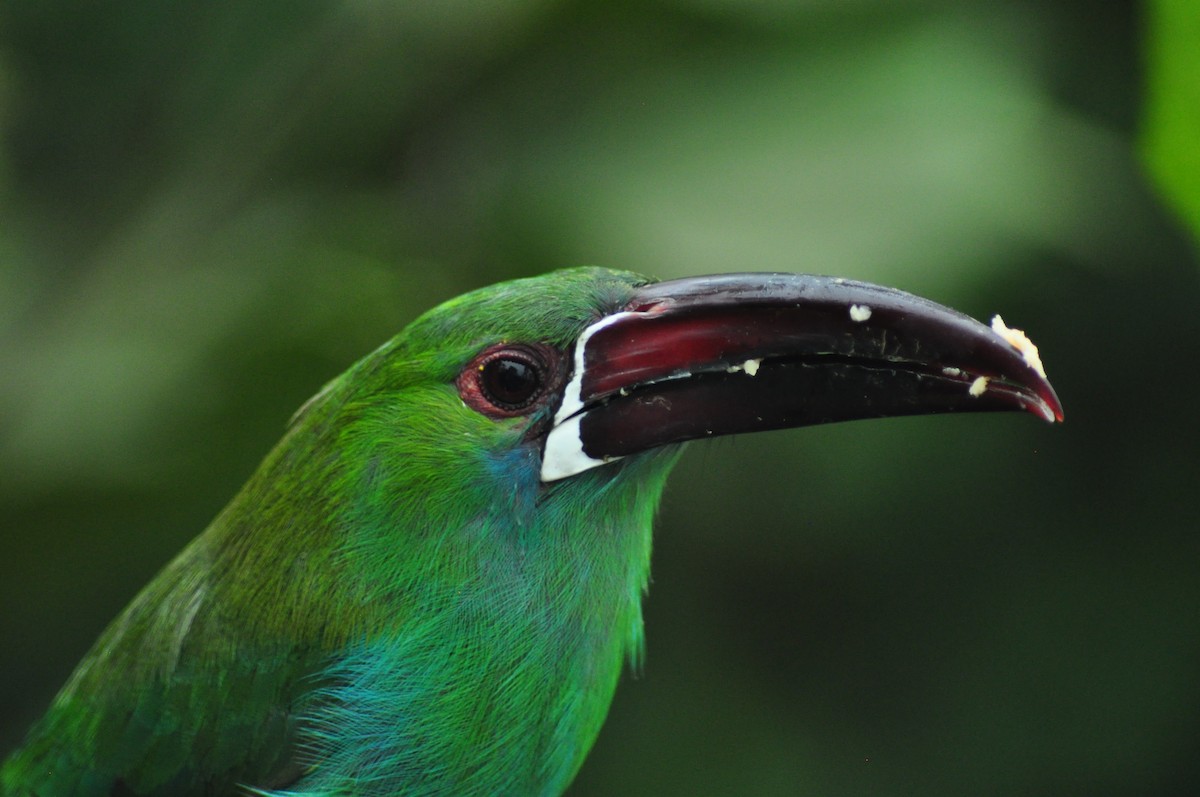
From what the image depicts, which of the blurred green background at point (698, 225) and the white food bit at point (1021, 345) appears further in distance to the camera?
the blurred green background at point (698, 225)

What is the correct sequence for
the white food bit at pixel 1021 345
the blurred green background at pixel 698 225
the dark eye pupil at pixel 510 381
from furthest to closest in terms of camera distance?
the blurred green background at pixel 698 225 → the dark eye pupil at pixel 510 381 → the white food bit at pixel 1021 345

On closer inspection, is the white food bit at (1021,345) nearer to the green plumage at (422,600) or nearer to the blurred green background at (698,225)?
the green plumage at (422,600)

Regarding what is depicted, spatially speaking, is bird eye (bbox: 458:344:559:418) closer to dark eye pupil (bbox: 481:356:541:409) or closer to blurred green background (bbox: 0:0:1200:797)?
dark eye pupil (bbox: 481:356:541:409)

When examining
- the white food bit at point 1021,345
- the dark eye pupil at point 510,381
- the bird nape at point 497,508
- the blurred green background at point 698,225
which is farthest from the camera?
the blurred green background at point 698,225

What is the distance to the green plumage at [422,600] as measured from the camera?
253cm

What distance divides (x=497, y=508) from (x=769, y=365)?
2.05 feet

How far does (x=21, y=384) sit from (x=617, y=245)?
2105mm

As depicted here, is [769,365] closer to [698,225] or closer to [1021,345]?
[1021,345]

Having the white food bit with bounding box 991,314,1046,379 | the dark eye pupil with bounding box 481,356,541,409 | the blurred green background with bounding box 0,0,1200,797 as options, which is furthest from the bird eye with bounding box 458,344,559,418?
the blurred green background with bounding box 0,0,1200,797

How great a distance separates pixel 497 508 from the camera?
2.56 meters

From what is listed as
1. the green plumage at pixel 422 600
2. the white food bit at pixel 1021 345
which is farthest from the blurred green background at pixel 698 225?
the white food bit at pixel 1021 345

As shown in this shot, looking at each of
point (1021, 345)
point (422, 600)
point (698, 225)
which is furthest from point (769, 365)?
point (698, 225)

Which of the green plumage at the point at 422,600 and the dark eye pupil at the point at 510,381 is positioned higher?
the dark eye pupil at the point at 510,381

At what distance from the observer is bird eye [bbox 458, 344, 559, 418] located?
257 centimetres
